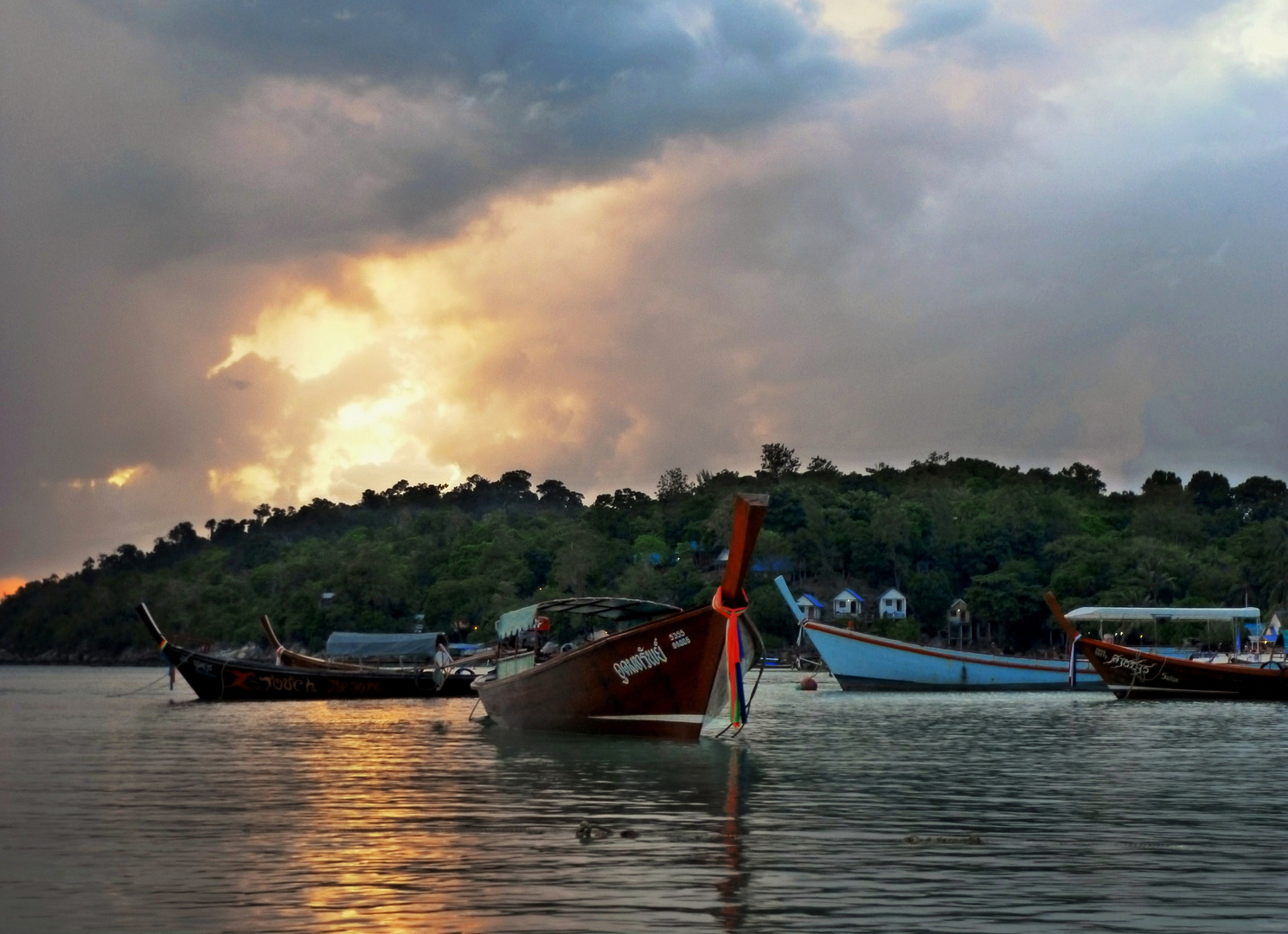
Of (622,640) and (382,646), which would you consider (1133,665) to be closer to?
(622,640)

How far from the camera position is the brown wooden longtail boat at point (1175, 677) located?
1714 inches

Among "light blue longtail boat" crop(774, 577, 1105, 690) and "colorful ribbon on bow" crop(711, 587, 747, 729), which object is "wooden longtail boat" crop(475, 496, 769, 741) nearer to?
"colorful ribbon on bow" crop(711, 587, 747, 729)

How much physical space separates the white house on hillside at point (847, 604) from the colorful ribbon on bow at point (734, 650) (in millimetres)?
104398

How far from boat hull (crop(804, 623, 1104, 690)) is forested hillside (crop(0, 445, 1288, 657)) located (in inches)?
2314

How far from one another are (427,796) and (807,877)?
25.2ft

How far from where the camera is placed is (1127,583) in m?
117

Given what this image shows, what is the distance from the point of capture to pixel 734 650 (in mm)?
25438

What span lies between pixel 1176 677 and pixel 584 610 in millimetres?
22155

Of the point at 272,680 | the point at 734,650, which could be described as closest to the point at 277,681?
the point at 272,680

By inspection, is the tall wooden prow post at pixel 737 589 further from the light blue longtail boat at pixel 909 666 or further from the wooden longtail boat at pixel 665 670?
the light blue longtail boat at pixel 909 666

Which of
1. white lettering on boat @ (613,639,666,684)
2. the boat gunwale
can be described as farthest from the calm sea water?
the boat gunwale

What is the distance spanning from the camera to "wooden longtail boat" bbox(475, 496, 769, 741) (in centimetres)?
2541

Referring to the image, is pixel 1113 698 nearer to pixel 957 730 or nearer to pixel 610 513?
pixel 957 730

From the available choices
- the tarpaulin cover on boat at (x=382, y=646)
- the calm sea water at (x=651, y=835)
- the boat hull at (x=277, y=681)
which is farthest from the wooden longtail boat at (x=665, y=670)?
the tarpaulin cover on boat at (x=382, y=646)
